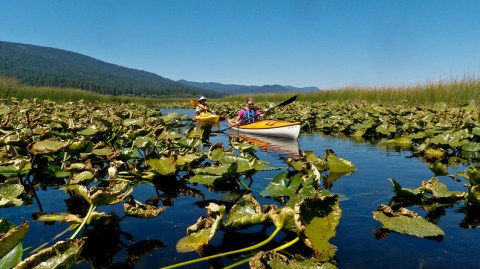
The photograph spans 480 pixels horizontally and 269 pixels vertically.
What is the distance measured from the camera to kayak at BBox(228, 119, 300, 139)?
890 centimetres

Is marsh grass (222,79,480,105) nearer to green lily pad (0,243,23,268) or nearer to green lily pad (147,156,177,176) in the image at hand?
green lily pad (147,156,177,176)

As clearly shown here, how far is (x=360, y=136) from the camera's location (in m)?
9.44

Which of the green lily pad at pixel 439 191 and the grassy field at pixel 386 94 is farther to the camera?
the grassy field at pixel 386 94

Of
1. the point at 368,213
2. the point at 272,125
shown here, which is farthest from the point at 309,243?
the point at 272,125

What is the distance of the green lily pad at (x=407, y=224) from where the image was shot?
225cm

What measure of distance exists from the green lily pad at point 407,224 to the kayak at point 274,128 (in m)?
6.37

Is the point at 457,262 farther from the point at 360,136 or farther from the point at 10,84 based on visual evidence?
the point at 10,84

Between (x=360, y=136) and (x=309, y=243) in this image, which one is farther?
(x=360, y=136)

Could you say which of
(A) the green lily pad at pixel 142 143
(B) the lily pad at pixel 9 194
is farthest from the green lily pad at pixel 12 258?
(A) the green lily pad at pixel 142 143

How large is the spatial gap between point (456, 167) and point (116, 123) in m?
5.19

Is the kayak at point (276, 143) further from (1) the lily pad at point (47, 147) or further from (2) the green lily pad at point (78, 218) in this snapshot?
(2) the green lily pad at point (78, 218)

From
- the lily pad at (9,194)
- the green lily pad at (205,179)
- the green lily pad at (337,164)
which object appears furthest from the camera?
the green lily pad at (337,164)

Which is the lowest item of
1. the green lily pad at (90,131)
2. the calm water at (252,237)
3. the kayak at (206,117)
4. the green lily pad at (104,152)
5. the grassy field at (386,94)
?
the kayak at (206,117)

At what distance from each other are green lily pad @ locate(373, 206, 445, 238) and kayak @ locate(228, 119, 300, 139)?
6367 millimetres
